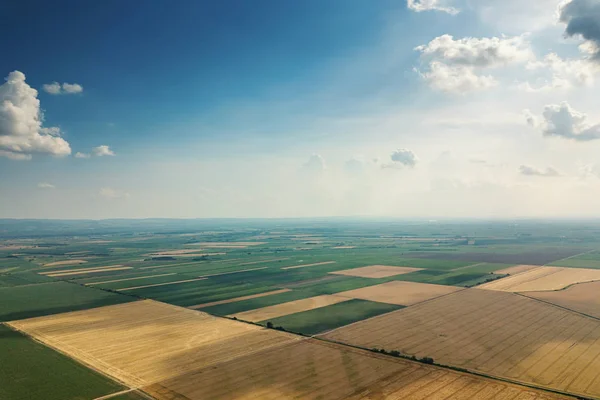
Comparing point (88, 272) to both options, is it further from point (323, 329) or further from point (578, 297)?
point (578, 297)

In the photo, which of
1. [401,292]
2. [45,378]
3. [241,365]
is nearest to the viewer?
[45,378]

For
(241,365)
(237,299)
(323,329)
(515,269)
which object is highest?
(515,269)

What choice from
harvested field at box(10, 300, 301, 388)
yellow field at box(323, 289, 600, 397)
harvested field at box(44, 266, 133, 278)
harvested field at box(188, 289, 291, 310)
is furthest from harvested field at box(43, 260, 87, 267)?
yellow field at box(323, 289, 600, 397)

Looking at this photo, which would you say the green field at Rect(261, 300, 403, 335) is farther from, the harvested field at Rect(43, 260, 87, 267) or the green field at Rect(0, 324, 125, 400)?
the harvested field at Rect(43, 260, 87, 267)

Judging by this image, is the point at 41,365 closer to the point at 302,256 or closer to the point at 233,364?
the point at 233,364

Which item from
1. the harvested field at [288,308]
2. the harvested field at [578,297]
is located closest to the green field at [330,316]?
the harvested field at [288,308]

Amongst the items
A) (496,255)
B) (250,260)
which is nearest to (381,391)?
(250,260)

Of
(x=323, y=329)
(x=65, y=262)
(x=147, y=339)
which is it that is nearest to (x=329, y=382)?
(x=323, y=329)
